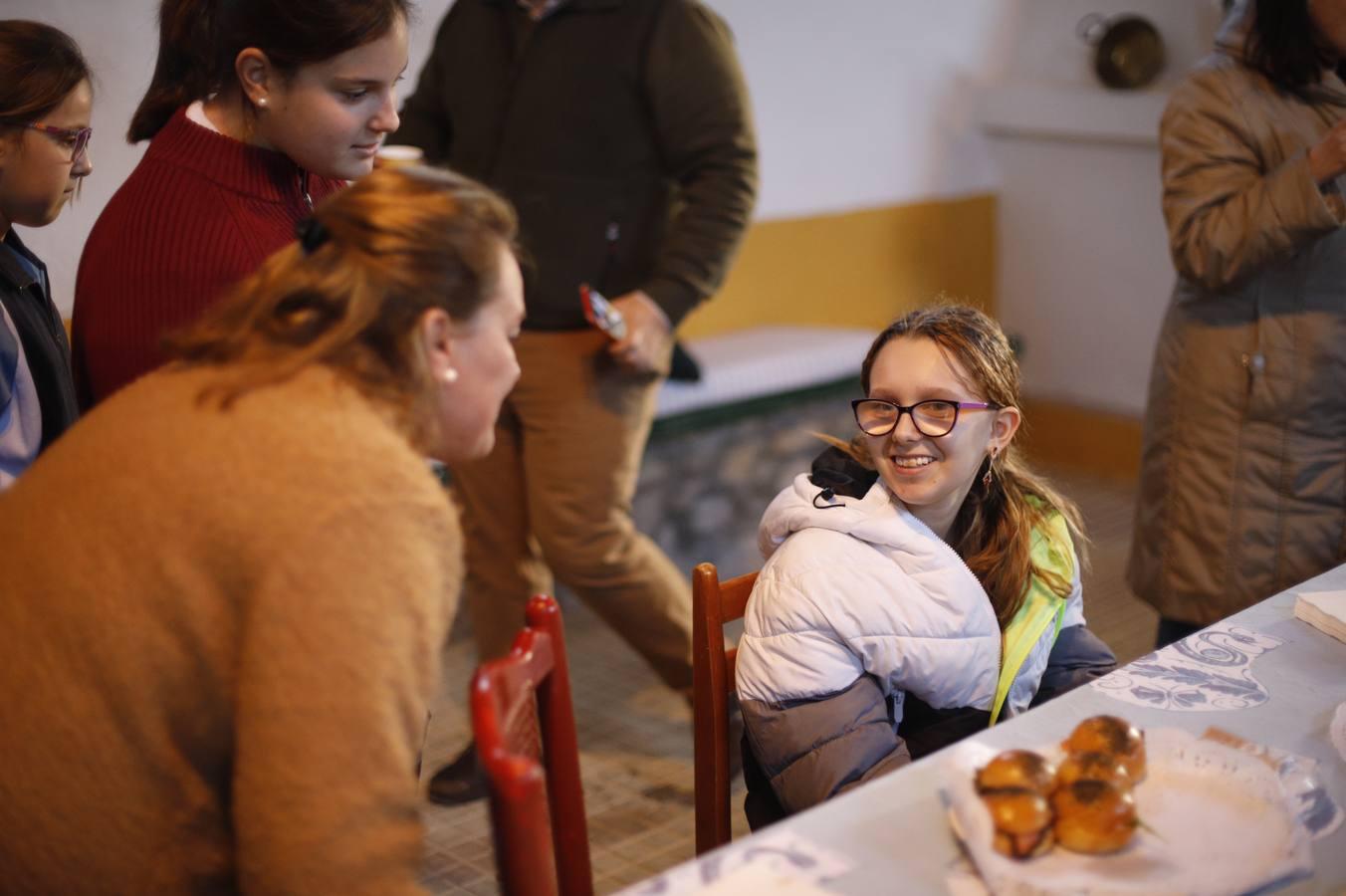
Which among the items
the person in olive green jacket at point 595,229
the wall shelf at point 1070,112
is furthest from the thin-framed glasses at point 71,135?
the wall shelf at point 1070,112

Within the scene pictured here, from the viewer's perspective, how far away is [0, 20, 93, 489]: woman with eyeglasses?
1.73 m

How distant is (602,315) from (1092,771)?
1.60 meters

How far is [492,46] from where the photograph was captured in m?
2.79

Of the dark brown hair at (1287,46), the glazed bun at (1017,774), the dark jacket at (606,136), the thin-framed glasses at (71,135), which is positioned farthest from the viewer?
the dark jacket at (606,136)

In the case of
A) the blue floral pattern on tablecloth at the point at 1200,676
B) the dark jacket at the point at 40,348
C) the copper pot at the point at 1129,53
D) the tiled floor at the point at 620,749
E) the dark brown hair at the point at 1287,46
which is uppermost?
the dark brown hair at the point at 1287,46

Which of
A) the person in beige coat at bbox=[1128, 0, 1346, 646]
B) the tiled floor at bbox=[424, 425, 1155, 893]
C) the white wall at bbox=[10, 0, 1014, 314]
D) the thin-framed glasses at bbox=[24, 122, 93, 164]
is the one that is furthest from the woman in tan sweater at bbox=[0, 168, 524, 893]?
the white wall at bbox=[10, 0, 1014, 314]

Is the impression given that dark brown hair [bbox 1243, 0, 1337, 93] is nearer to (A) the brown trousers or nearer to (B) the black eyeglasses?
(B) the black eyeglasses

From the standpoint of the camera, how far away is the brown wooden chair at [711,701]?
1.69m

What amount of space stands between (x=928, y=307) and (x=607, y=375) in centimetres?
101

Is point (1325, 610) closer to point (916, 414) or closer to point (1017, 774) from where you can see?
point (916, 414)

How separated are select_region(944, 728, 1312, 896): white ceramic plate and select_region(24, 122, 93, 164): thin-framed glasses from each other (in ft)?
4.29

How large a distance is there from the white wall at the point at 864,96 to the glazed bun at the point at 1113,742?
3095 mm

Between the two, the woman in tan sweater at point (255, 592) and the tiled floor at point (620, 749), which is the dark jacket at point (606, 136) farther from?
the woman in tan sweater at point (255, 592)

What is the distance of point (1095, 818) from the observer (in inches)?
A: 46.2
